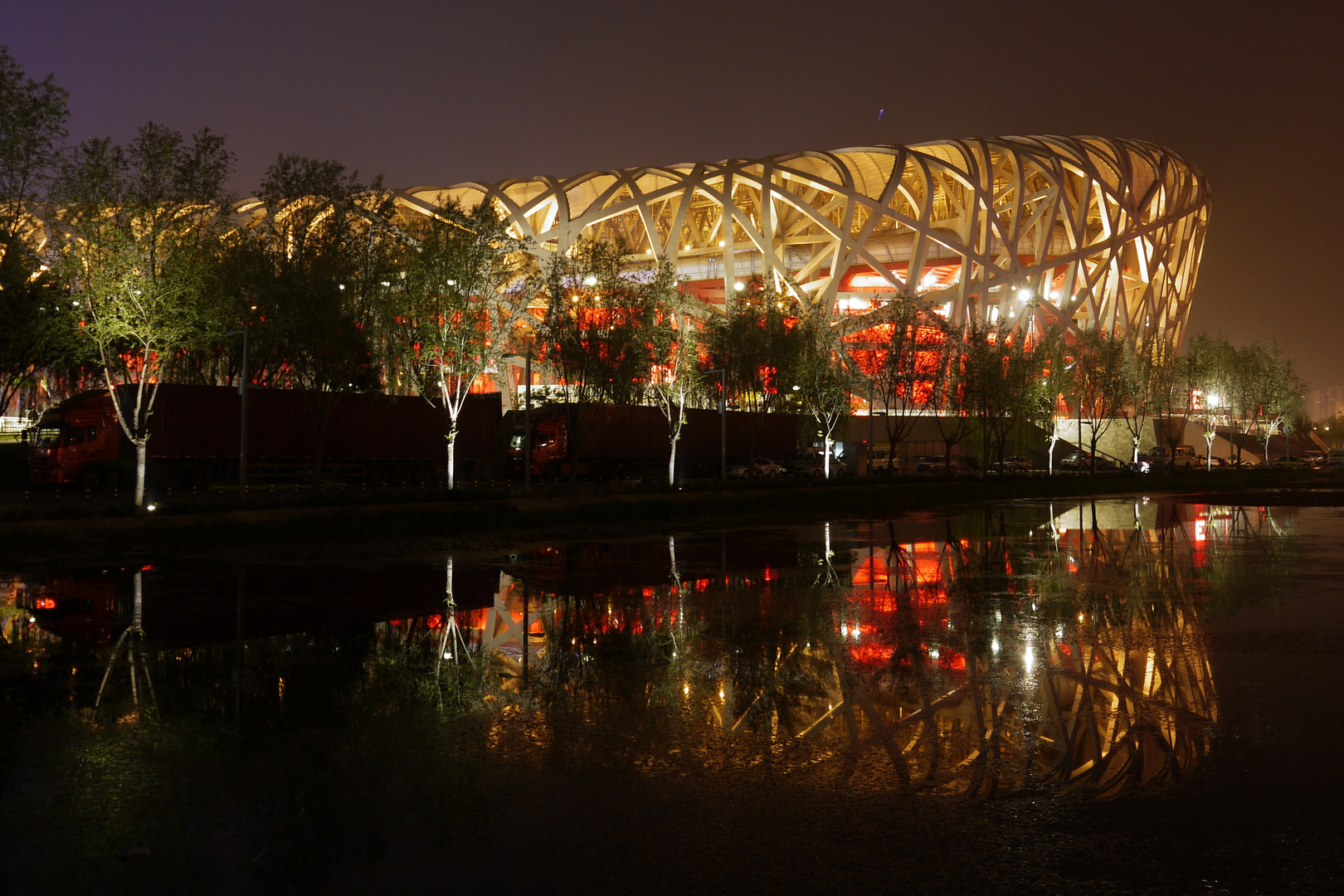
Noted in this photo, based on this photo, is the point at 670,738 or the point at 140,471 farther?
the point at 140,471

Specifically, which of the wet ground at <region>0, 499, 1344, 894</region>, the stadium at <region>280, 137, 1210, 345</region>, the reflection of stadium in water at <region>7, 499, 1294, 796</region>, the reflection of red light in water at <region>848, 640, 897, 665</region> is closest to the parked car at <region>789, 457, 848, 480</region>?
the stadium at <region>280, 137, 1210, 345</region>

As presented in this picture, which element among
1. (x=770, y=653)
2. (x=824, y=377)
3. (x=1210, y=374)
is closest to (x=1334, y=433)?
(x=1210, y=374)

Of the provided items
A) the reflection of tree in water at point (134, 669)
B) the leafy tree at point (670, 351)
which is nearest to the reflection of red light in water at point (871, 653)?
the reflection of tree in water at point (134, 669)

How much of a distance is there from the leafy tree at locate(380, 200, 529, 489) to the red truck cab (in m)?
8.86

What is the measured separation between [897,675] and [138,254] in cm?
1913

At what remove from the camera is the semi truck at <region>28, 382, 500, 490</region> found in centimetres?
3012

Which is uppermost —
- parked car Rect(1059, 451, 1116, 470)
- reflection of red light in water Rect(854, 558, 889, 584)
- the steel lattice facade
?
the steel lattice facade

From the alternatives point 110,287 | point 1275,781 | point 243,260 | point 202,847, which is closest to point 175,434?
point 243,260

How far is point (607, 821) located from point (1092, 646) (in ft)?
19.5

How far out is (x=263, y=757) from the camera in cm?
596

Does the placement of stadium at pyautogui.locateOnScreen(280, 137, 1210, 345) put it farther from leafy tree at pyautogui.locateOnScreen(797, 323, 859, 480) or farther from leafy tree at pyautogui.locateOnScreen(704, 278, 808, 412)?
leafy tree at pyautogui.locateOnScreen(704, 278, 808, 412)

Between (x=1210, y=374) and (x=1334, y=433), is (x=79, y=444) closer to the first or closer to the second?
(x=1210, y=374)

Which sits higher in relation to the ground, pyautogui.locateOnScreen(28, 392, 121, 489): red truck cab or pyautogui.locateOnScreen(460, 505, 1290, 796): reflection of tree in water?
pyautogui.locateOnScreen(28, 392, 121, 489): red truck cab

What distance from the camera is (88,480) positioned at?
99.1 ft
